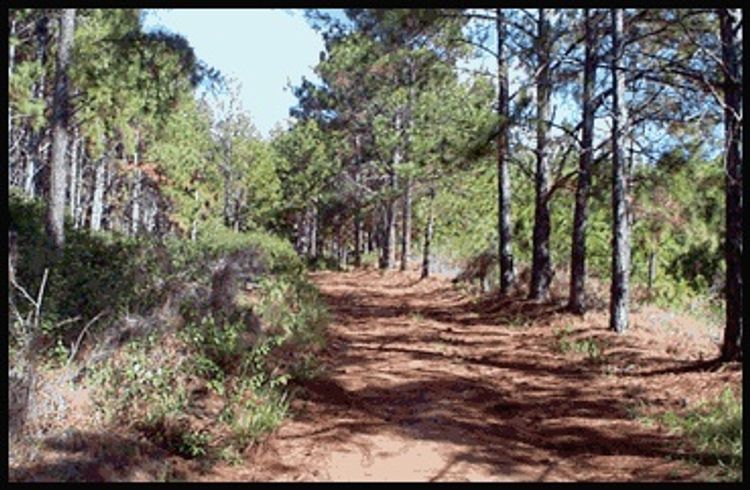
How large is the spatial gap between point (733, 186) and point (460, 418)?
4.36 m

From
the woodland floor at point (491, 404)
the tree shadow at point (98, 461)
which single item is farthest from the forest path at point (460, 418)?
the tree shadow at point (98, 461)

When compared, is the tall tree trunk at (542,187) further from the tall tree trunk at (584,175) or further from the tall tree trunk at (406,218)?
the tall tree trunk at (406,218)

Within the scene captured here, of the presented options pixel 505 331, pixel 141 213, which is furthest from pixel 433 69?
pixel 141 213

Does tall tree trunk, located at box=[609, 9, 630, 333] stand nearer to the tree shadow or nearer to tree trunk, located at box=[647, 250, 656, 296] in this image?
tree trunk, located at box=[647, 250, 656, 296]

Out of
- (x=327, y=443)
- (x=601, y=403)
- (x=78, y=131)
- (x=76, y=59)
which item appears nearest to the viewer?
(x=327, y=443)

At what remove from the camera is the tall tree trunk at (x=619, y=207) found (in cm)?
1011

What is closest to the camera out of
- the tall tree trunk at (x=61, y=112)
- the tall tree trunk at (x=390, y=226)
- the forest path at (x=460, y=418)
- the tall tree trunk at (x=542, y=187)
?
the forest path at (x=460, y=418)

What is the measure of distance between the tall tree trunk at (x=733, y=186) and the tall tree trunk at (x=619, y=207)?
2.26m

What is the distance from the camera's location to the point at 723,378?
709cm

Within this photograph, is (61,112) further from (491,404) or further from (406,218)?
(406,218)

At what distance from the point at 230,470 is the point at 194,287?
4543mm

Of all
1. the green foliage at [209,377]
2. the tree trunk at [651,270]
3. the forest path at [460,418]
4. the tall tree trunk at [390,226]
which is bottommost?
the forest path at [460,418]

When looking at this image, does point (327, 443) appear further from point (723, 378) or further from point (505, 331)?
point (505, 331)

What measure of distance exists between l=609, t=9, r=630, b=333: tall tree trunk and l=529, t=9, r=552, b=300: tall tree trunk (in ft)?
7.85
